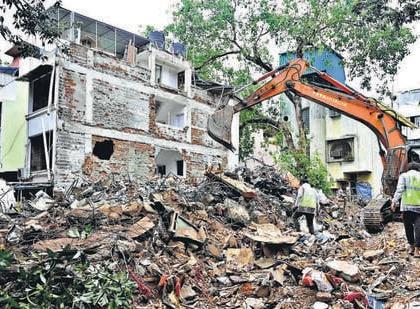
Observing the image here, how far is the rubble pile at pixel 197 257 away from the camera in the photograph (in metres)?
5.71

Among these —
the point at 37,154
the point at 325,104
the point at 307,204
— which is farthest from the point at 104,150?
the point at 307,204

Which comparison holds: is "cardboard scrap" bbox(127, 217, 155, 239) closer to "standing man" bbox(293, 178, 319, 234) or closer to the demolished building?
"standing man" bbox(293, 178, 319, 234)

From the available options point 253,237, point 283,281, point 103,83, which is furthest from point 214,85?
point 283,281

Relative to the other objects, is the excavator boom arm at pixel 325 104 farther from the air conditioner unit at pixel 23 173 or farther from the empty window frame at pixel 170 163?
the air conditioner unit at pixel 23 173

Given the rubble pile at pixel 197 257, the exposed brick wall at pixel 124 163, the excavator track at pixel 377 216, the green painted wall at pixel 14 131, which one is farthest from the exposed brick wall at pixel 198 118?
the excavator track at pixel 377 216

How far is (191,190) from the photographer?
1166 cm

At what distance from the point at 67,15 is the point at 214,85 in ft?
23.2

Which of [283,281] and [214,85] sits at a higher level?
[214,85]

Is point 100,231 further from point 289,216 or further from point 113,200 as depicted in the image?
point 289,216

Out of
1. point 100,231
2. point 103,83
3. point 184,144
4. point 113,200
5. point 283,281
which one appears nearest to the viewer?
point 283,281

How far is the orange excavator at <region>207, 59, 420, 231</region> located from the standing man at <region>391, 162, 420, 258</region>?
2.25 metres

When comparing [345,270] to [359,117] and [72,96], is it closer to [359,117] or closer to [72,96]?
[359,117]

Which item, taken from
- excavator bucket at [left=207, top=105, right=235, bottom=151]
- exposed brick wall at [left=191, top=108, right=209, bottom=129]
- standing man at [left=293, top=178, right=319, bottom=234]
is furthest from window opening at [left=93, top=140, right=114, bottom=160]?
standing man at [left=293, top=178, right=319, bottom=234]

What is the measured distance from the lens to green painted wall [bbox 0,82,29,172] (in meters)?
17.7
